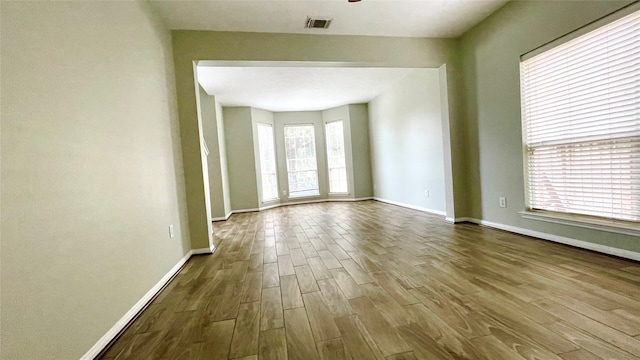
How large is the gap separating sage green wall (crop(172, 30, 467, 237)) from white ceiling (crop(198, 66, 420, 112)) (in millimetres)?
868

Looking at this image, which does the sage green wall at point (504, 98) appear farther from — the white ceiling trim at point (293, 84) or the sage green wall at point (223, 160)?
the sage green wall at point (223, 160)

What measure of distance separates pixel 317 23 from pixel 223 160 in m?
3.82

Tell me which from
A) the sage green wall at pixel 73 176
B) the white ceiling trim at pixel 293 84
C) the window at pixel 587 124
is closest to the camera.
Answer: the sage green wall at pixel 73 176

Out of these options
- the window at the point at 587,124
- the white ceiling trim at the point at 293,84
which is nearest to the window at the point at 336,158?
the white ceiling trim at the point at 293,84

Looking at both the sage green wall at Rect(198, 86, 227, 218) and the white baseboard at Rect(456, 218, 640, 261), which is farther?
the sage green wall at Rect(198, 86, 227, 218)

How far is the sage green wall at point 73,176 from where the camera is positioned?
3.29 ft

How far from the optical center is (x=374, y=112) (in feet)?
21.9

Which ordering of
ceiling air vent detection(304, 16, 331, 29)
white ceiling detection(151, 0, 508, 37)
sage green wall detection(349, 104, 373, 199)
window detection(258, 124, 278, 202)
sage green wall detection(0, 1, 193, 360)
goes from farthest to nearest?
sage green wall detection(349, 104, 373, 199) < window detection(258, 124, 278, 202) < ceiling air vent detection(304, 16, 331, 29) < white ceiling detection(151, 0, 508, 37) < sage green wall detection(0, 1, 193, 360)

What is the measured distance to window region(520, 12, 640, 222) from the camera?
81.5 inches

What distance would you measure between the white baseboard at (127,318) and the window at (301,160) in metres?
5.02

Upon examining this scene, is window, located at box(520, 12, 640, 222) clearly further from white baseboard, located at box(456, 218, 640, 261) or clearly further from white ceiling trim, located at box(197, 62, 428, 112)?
white ceiling trim, located at box(197, 62, 428, 112)

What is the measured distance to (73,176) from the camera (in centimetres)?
130

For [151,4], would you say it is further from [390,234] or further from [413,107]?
[413,107]

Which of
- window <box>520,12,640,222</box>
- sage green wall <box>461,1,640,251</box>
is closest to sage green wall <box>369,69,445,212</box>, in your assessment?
sage green wall <box>461,1,640,251</box>
